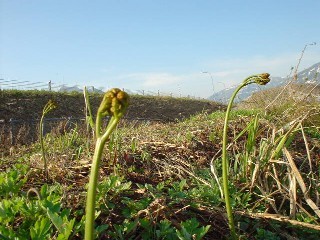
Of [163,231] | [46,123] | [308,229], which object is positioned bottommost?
[46,123]

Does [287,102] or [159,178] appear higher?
[287,102]

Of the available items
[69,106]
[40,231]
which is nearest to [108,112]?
[40,231]

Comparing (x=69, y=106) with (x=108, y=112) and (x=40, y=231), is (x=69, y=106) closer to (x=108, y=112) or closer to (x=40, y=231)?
(x=40, y=231)

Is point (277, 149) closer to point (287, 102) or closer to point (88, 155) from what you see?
point (88, 155)

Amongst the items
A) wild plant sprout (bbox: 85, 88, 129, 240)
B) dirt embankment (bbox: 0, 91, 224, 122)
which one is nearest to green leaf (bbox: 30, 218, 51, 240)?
wild plant sprout (bbox: 85, 88, 129, 240)

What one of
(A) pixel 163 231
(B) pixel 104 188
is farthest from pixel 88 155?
(A) pixel 163 231

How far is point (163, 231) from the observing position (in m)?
1.55

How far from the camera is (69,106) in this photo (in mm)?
23203

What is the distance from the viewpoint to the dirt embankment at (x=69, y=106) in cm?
1988

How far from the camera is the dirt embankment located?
19875 millimetres

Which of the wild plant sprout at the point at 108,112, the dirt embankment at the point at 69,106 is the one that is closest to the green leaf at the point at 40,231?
the wild plant sprout at the point at 108,112

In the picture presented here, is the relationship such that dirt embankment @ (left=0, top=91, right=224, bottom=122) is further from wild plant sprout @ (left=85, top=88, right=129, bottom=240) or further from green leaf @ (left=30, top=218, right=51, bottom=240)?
wild plant sprout @ (left=85, top=88, right=129, bottom=240)

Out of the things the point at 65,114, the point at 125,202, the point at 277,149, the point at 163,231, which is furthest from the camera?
the point at 65,114

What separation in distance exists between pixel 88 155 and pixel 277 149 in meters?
1.54
